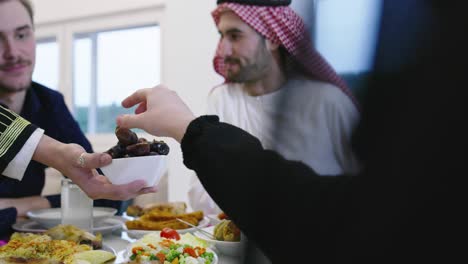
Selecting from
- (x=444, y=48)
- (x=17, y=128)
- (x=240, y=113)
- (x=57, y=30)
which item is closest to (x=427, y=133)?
(x=444, y=48)

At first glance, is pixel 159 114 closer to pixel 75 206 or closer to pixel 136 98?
pixel 136 98

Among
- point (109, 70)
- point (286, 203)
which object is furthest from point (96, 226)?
point (109, 70)

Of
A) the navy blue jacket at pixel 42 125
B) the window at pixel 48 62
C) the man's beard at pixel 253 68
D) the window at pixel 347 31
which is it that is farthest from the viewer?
the window at pixel 48 62

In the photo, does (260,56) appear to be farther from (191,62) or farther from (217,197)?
(217,197)

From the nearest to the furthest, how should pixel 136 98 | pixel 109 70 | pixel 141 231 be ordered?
pixel 136 98, pixel 141 231, pixel 109 70

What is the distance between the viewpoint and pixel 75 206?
1.14 meters

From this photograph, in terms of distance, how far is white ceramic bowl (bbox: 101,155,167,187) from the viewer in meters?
0.76

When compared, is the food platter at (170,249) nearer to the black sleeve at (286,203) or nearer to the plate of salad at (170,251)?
the plate of salad at (170,251)

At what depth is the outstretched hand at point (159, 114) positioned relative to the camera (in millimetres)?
544

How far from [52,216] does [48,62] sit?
3778 millimetres

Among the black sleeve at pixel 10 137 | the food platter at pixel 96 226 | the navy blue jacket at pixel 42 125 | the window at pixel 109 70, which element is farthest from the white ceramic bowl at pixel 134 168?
the window at pixel 109 70

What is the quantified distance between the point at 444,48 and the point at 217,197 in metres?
0.22

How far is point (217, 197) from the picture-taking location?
14.8 inches

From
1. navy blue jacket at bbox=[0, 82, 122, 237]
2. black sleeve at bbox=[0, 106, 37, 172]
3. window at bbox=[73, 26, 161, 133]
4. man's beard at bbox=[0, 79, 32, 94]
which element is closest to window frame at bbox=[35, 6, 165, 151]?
window at bbox=[73, 26, 161, 133]
